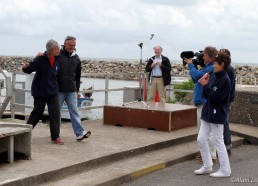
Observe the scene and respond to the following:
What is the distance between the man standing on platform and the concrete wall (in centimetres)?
168

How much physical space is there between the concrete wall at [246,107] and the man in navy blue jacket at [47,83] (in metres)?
4.86

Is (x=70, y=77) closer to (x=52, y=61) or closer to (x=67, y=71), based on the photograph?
(x=67, y=71)

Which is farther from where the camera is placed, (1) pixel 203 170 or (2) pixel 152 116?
(2) pixel 152 116

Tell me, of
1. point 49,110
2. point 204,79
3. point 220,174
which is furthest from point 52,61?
point 220,174

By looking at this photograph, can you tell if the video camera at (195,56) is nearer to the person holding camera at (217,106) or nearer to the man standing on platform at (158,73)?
the person holding camera at (217,106)

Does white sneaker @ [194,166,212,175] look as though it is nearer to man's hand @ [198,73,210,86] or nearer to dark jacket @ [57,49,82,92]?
man's hand @ [198,73,210,86]

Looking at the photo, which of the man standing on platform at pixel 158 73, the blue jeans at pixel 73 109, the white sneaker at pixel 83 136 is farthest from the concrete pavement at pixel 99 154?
the man standing on platform at pixel 158 73

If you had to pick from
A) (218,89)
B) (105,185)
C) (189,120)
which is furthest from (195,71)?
(189,120)

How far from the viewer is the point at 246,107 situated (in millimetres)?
11680

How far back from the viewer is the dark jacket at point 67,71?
856 cm

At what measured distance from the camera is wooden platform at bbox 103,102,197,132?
10.2 metres

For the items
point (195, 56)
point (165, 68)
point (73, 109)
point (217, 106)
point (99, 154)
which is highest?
point (195, 56)

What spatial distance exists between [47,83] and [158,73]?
4710 millimetres

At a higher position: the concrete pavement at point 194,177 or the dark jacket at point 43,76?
the dark jacket at point 43,76
